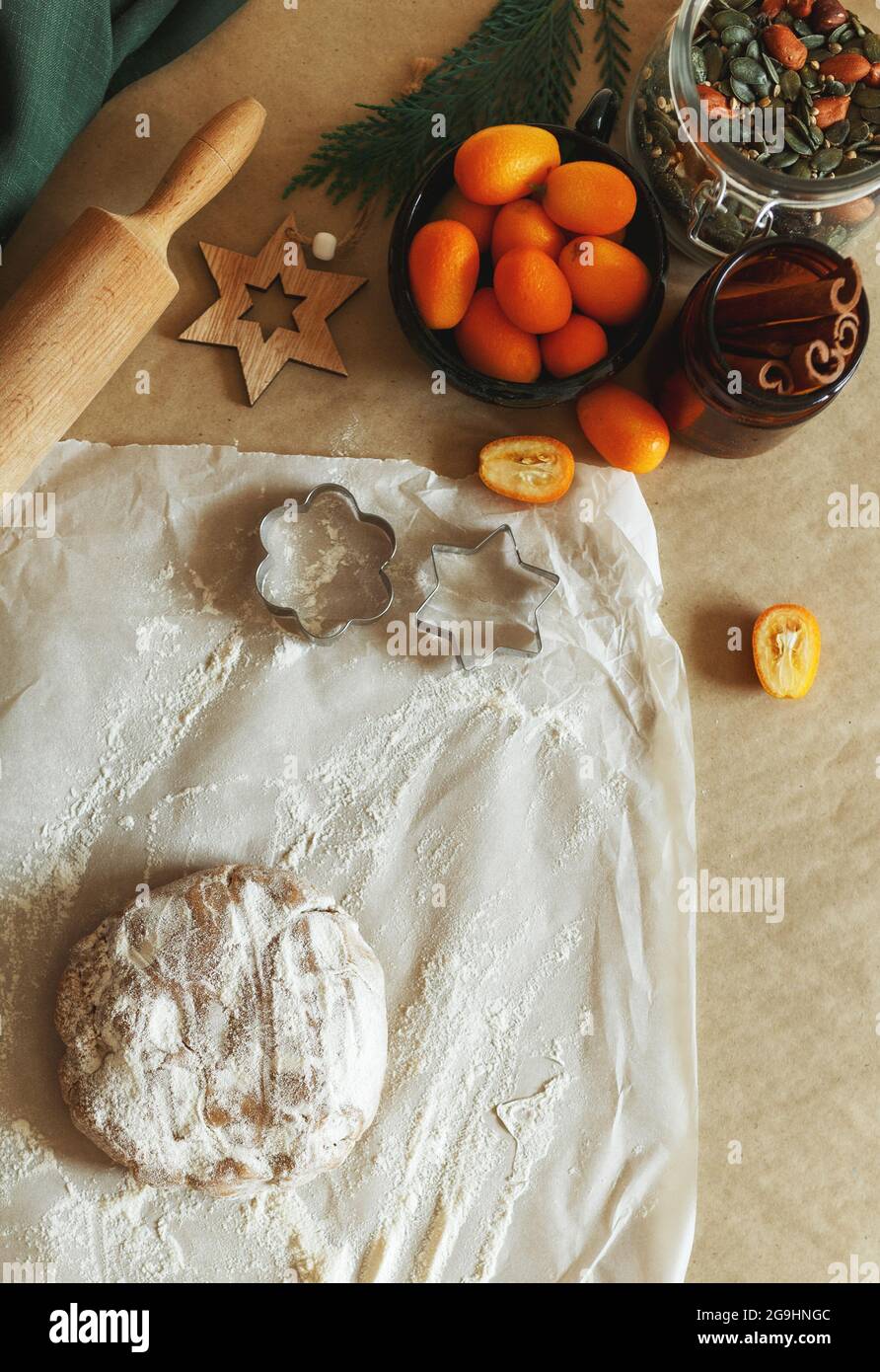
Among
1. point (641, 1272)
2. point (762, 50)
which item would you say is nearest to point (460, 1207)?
point (641, 1272)

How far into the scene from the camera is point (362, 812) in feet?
5.01

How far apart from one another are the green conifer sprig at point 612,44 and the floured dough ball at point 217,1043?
54.2 inches

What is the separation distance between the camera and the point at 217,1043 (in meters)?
1.34

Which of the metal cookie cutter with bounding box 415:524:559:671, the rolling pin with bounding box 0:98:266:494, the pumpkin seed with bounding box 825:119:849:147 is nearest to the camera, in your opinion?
the rolling pin with bounding box 0:98:266:494

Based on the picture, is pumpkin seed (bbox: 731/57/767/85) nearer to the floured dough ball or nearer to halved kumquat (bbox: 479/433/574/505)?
halved kumquat (bbox: 479/433/574/505)

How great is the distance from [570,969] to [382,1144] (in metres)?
0.37

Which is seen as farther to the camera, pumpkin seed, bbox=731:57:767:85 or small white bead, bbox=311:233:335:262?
small white bead, bbox=311:233:335:262

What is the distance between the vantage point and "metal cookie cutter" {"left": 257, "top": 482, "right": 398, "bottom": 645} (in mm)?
1498

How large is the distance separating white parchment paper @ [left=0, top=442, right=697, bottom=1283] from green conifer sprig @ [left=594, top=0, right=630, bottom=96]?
0.64m

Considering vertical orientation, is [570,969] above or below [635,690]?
below

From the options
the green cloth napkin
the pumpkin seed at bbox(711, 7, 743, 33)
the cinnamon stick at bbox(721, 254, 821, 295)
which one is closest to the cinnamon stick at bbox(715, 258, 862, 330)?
the cinnamon stick at bbox(721, 254, 821, 295)

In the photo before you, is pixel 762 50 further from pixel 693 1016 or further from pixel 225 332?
pixel 693 1016

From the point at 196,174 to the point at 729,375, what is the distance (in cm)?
78

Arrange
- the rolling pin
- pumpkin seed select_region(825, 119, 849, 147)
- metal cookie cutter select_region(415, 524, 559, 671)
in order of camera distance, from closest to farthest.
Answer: the rolling pin, pumpkin seed select_region(825, 119, 849, 147), metal cookie cutter select_region(415, 524, 559, 671)
